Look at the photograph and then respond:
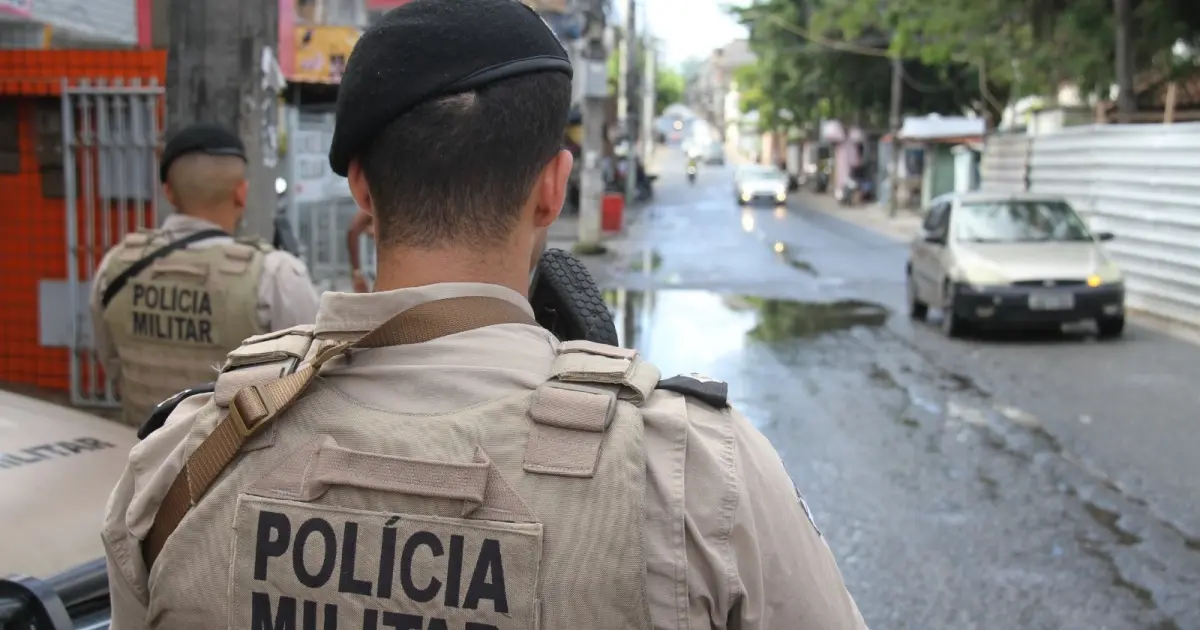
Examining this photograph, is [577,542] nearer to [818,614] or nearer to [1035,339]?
[818,614]

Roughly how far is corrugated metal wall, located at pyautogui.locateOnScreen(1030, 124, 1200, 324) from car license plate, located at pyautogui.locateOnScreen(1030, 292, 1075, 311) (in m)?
2.62

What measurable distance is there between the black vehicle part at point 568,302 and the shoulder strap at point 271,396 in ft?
1.19

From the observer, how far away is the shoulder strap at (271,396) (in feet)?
4.66

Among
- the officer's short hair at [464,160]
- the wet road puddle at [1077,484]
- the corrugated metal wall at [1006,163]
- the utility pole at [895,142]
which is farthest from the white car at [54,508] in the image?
the utility pole at [895,142]

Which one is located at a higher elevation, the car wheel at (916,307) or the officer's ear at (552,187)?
the officer's ear at (552,187)

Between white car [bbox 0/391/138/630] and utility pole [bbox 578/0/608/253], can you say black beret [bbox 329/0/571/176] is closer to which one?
white car [bbox 0/391/138/630]

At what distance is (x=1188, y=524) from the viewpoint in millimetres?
5988

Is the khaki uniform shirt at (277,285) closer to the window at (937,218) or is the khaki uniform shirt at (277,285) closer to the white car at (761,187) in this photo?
the window at (937,218)

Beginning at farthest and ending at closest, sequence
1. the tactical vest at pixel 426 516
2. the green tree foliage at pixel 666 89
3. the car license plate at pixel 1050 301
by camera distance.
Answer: the green tree foliage at pixel 666 89, the car license plate at pixel 1050 301, the tactical vest at pixel 426 516

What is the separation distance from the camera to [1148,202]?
48.6 feet

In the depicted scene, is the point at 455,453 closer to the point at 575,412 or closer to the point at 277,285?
the point at 575,412

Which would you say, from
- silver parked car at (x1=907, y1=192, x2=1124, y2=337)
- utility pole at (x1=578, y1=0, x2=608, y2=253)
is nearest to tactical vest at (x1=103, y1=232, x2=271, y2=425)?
silver parked car at (x1=907, y1=192, x2=1124, y2=337)

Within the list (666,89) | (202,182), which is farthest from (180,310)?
(666,89)

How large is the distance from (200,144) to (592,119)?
19.6 m
